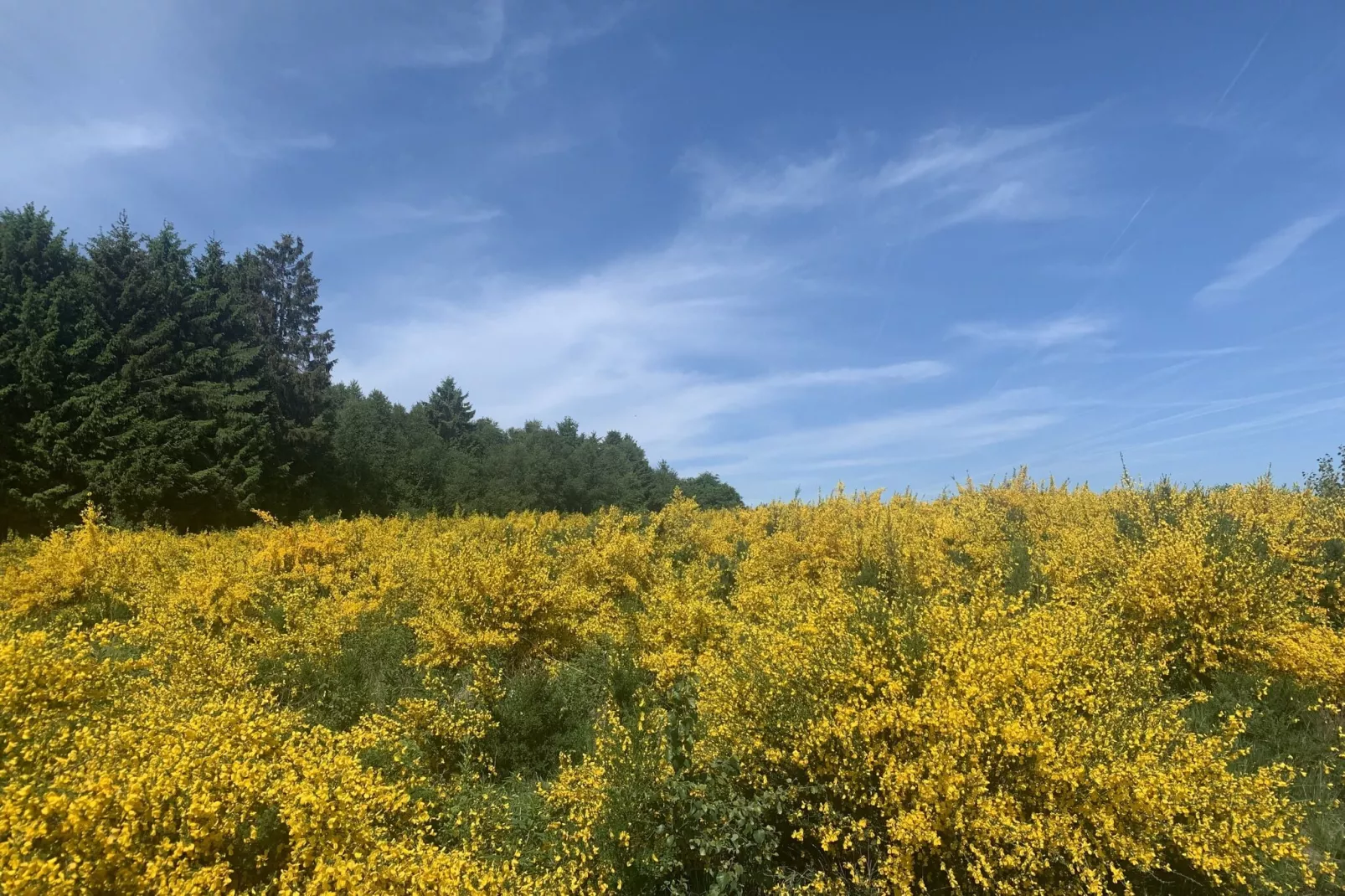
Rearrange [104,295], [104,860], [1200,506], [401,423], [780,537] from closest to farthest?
[104,860] < [1200,506] < [780,537] < [104,295] < [401,423]

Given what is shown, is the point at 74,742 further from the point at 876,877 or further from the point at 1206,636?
the point at 1206,636

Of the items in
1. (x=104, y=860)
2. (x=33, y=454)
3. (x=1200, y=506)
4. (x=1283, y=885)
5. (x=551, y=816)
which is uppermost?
(x=33, y=454)

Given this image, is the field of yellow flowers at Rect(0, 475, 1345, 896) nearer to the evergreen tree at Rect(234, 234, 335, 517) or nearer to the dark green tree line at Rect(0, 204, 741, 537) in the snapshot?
the dark green tree line at Rect(0, 204, 741, 537)

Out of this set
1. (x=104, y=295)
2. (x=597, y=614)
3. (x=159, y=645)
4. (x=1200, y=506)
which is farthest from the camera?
(x=104, y=295)

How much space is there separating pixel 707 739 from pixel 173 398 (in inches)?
1095

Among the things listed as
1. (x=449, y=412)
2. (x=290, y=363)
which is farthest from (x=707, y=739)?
(x=449, y=412)

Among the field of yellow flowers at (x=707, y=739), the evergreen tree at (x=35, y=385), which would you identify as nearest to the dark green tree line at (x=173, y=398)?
the evergreen tree at (x=35, y=385)

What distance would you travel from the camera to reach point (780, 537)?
14.7m

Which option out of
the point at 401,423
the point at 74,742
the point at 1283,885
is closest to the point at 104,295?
the point at 401,423

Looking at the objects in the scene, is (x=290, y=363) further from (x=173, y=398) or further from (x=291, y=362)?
(x=173, y=398)

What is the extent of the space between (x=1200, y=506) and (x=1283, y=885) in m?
9.26

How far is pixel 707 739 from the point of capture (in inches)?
211

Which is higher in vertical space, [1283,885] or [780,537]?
[780,537]

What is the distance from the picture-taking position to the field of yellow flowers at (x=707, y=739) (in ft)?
11.8
